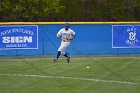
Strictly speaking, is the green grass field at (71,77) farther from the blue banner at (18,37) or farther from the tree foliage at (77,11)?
the tree foliage at (77,11)

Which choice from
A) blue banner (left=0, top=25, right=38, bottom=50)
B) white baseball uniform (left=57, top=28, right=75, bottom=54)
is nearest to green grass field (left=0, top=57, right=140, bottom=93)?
white baseball uniform (left=57, top=28, right=75, bottom=54)

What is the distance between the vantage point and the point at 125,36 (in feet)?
88.6

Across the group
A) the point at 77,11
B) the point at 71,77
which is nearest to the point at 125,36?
the point at 71,77

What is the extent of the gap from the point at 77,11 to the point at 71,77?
35.5 meters

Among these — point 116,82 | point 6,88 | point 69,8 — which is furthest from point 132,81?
point 69,8

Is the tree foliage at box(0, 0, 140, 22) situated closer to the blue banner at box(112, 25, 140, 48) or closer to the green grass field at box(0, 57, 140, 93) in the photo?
the blue banner at box(112, 25, 140, 48)

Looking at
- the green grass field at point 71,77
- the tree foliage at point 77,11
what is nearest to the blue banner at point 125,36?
the green grass field at point 71,77

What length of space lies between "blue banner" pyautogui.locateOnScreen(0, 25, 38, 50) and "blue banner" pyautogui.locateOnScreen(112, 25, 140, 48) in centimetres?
436

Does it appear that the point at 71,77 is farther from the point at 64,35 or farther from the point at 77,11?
the point at 77,11

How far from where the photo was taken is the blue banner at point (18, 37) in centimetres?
2616

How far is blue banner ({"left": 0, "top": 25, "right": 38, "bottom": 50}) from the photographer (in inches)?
1030

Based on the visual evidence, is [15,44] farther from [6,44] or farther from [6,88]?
[6,88]

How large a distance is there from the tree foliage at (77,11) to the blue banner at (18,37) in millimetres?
Result: 17676

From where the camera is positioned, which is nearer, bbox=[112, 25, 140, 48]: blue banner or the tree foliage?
bbox=[112, 25, 140, 48]: blue banner
